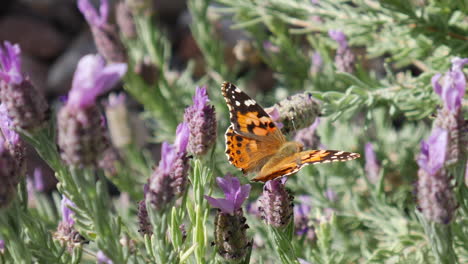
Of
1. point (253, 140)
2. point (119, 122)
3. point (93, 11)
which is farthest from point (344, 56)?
point (119, 122)

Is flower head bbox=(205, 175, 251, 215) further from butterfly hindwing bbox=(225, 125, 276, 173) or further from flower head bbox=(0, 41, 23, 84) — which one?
flower head bbox=(0, 41, 23, 84)

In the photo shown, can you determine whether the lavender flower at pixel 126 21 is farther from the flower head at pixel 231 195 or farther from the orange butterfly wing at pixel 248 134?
the flower head at pixel 231 195

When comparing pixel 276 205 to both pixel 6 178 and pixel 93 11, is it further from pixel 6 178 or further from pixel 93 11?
pixel 93 11

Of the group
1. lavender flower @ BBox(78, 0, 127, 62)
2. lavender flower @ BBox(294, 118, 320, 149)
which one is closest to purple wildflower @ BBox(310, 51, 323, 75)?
lavender flower @ BBox(294, 118, 320, 149)

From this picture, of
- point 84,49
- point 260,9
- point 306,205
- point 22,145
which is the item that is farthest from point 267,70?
point 22,145

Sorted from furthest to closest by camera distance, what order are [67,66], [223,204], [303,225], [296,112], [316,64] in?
[67,66] < [316,64] < [303,225] < [296,112] < [223,204]

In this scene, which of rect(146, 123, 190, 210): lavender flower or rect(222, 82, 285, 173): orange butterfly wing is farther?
rect(222, 82, 285, 173): orange butterfly wing
